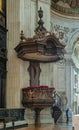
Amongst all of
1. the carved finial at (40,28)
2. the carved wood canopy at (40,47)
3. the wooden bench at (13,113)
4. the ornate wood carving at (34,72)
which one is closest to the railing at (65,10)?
the carved finial at (40,28)

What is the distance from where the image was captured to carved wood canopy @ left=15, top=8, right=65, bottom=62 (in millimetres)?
11906

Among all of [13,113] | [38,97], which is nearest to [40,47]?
[38,97]

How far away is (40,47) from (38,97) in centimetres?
180

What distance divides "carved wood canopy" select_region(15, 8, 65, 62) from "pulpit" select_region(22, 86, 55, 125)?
1279mm

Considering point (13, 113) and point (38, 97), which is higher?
point (38, 97)

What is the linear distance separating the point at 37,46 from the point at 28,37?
51.0 inches

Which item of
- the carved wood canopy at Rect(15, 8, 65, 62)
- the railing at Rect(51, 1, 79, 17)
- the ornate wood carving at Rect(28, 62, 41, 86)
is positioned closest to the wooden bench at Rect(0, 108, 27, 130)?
the ornate wood carving at Rect(28, 62, 41, 86)

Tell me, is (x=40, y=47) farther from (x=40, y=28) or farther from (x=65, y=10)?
(x=65, y=10)

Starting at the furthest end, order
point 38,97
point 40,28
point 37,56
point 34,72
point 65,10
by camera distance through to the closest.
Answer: point 65,10 → point 34,72 → point 37,56 → point 40,28 → point 38,97

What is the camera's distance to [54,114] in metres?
16.0

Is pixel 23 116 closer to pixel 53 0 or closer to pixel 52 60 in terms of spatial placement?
pixel 52 60

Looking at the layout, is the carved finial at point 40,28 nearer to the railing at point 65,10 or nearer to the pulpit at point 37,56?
the pulpit at point 37,56

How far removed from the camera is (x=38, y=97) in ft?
39.1

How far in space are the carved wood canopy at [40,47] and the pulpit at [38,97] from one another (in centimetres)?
128
